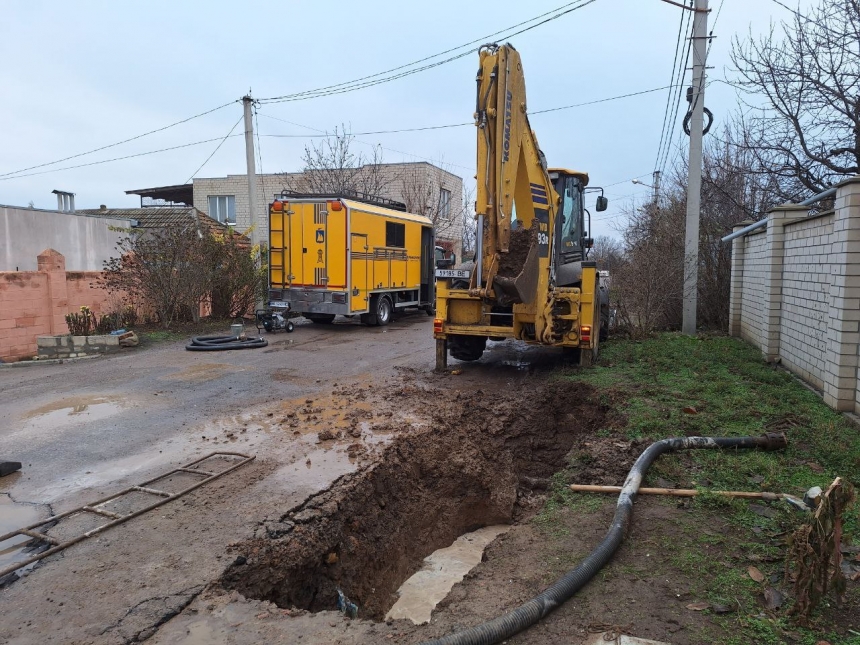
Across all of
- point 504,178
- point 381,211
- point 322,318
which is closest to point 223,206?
point 322,318

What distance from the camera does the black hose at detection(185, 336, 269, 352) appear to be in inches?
472

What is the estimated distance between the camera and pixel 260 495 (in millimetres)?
4633

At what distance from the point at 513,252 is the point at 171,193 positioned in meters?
34.9

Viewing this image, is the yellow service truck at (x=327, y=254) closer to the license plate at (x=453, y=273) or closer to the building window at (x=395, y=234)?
the building window at (x=395, y=234)

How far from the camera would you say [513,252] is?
8.60 metres

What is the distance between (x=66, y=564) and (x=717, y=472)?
4698 mm

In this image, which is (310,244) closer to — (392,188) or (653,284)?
(653,284)

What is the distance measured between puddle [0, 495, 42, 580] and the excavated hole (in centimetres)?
142

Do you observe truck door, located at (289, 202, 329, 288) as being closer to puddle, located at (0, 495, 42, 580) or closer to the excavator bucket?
the excavator bucket

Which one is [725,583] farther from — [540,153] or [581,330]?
[540,153]

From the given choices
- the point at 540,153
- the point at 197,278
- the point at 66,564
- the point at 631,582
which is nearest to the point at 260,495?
the point at 66,564

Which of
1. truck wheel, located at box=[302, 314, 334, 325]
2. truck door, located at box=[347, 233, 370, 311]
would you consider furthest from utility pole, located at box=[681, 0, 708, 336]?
truck wheel, located at box=[302, 314, 334, 325]

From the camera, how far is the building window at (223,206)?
36719mm

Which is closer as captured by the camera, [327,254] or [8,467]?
[8,467]
